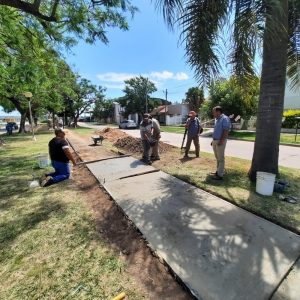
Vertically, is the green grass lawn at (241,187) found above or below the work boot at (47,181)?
below

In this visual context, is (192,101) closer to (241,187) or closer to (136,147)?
(136,147)

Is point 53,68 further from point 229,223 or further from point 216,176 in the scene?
point 229,223

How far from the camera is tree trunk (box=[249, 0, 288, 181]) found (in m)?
3.88

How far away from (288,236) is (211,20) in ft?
13.0

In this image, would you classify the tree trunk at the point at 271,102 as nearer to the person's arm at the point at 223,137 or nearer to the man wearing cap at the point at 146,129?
the person's arm at the point at 223,137

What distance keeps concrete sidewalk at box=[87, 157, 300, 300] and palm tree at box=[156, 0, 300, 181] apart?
2.06m

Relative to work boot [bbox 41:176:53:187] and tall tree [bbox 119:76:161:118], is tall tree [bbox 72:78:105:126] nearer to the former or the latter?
tall tree [bbox 119:76:161:118]

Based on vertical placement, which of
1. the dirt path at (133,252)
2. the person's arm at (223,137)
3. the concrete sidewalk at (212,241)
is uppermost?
the person's arm at (223,137)

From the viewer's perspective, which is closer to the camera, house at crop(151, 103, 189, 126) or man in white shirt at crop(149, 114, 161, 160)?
man in white shirt at crop(149, 114, 161, 160)

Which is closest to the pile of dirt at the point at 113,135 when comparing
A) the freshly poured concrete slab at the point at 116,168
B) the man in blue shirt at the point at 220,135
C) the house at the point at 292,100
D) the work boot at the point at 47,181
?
the freshly poured concrete slab at the point at 116,168

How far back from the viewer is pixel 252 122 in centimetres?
2017

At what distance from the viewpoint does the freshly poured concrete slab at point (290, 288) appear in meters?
1.63

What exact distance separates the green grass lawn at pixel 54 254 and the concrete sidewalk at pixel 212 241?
62 cm

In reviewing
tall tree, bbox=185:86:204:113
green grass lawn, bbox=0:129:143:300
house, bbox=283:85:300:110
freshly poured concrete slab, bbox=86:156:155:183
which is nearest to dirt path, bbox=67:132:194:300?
green grass lawn, bbox=0:129:143:300
